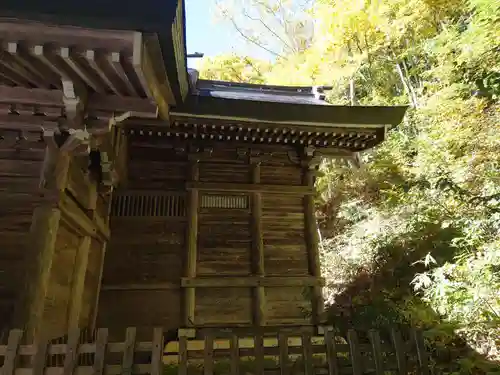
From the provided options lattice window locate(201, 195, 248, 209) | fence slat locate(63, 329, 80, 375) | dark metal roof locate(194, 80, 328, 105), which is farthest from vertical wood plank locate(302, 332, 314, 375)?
dark metal roof locate(194, 80, 328, 105)

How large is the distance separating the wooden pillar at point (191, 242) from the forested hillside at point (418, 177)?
96.5 inches

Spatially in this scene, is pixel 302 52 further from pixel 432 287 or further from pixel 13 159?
pixel 13 159

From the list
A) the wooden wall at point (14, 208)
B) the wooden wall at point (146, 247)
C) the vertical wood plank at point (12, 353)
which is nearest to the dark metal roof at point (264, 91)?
the wooden wall at point (146, 247)

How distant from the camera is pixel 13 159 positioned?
4.02 metres

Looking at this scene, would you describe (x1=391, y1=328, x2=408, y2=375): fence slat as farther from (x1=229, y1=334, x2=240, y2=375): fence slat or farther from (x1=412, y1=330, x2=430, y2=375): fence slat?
(x1=229, y1=334, x2=240, y2=375): fence slat

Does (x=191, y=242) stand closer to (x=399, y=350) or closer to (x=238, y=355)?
(x=238, y=355)

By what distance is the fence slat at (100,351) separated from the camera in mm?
3000

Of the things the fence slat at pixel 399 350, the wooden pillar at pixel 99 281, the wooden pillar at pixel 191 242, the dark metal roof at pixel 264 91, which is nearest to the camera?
the fence slat at pixel 399 350

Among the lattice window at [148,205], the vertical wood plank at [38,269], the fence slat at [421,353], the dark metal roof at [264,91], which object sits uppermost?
the dark metal roof at [264,91]

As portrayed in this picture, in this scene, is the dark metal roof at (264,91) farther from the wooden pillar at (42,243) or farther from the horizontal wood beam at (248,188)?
the wooden pillar at (42,243)

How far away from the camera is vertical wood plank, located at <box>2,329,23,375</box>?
9.39 ft

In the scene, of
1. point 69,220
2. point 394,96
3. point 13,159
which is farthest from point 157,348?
point 394,96

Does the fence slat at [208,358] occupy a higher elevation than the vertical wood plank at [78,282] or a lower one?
lower

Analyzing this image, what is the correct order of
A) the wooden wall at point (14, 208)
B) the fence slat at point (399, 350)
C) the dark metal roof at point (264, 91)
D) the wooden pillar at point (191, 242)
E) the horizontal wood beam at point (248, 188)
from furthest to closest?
the dark metal roof at point (264, 91)
the horizontal wood beam at point (248, 188)
the wooden pillar at point (191, 242)
the wooden wall at point (14, 208)
the fence slat at point (399, 350)
